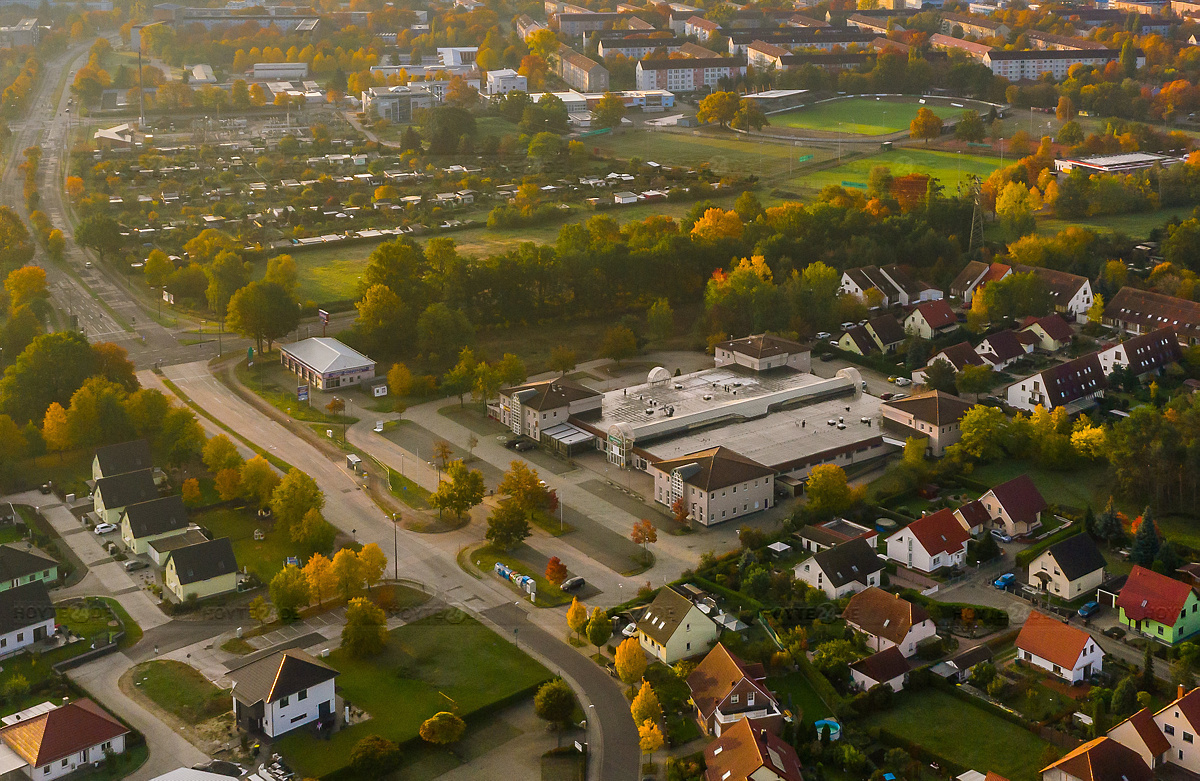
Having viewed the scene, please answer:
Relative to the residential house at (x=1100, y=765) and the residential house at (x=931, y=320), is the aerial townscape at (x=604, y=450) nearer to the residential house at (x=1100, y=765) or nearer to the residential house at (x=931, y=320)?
the residential house at (x=1100, y=765)

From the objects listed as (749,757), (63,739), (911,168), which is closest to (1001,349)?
(749,757)

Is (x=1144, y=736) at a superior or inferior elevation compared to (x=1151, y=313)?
inferior

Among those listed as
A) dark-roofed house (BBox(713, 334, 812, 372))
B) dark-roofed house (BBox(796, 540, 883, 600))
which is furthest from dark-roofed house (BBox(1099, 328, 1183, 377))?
dark-roofed house (BBox(796, 540, 883, 600))

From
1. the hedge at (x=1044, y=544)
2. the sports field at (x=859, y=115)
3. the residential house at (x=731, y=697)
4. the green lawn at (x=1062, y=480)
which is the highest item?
the sports field at (x=859, y=115)

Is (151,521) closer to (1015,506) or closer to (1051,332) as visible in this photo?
(1015,506)

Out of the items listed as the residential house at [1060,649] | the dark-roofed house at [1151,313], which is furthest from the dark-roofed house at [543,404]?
the dark-roofed house at [1151,313]

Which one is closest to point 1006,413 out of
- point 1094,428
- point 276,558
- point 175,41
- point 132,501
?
point 1094,428

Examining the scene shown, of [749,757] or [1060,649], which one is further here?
[1060,649]

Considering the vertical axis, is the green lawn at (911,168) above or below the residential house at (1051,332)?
above
